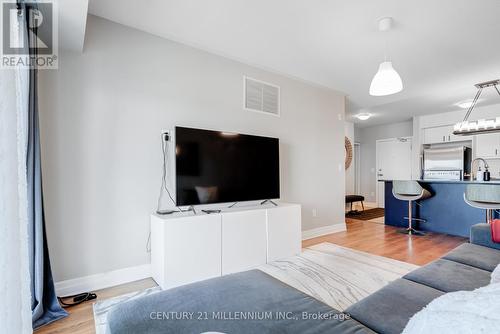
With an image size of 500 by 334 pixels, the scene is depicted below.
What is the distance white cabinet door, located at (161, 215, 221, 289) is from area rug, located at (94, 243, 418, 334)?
0.26 meters

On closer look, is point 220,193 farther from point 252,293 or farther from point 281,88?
point 281,88

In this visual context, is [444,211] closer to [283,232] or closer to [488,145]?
[488,145]

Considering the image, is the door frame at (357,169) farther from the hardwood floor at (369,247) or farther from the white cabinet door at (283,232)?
the white cabinet door at (283,232)

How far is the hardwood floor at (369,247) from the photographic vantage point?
5.75ft

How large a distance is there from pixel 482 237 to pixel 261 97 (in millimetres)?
2782

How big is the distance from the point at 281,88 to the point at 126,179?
2499mm

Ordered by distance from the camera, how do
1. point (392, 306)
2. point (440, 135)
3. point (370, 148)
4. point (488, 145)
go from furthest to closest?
point (370, 148) → point (440, 135) → point (488, 145) → point (392, 306)

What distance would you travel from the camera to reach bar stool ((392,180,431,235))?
411 centimetres

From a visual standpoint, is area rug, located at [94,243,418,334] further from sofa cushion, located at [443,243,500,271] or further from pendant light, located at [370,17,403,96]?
pendant light, located at [370,17,403,96]

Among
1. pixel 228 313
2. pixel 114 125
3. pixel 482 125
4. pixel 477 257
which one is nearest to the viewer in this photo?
pixel 228 313

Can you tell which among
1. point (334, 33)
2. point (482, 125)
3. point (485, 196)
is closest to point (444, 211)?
point (485, 196)

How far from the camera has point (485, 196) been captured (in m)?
3.38

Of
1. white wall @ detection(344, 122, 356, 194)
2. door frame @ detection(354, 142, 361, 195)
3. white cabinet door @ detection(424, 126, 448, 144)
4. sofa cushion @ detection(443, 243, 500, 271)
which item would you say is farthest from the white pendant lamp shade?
door frame @ detection(354, 142, 361, 195)

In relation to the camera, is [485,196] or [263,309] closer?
[263,309]
